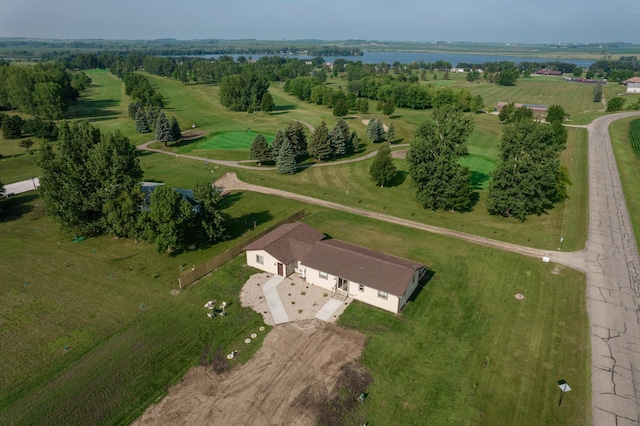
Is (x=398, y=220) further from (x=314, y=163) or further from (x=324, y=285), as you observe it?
(x=314, y=163)

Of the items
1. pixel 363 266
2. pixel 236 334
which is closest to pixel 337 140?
pixel 363 266

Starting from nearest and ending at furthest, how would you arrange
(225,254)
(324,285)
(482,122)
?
(324,285), (225,254), (482,122)

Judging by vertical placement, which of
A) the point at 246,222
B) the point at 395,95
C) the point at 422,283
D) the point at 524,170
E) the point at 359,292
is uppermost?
the point at 395,95

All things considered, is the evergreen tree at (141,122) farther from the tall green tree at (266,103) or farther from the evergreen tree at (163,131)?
the tall green tree at (266,103)

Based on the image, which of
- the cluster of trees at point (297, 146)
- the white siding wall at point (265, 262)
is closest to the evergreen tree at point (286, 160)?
the cluster of trees at point (297, 146)

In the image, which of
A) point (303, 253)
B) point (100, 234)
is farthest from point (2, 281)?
point (303, 253)

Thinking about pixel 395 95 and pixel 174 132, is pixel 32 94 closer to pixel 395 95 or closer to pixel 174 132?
pixel 174 132

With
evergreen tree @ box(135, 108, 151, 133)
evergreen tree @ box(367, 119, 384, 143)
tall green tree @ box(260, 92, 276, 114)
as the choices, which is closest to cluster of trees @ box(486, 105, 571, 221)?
evergreen tree @ box(367, 119, 384, 143)
